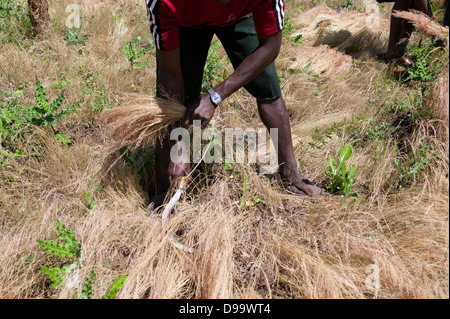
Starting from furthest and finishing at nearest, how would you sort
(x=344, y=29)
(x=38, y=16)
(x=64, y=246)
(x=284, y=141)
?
(x=344, y=29)
(x=38, y=16)
(x=284, y=141)
(x=64, y=246)

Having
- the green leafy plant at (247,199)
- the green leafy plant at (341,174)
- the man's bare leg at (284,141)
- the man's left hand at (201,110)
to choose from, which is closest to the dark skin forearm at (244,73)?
the man's left hand at (201,110)

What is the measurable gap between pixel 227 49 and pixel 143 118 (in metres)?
0.66

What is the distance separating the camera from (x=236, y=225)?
6.80 ft

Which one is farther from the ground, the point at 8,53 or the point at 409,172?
the point at 8,53

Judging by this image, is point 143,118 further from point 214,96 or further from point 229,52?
point 229,52

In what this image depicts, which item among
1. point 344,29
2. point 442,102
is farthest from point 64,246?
point 344,29

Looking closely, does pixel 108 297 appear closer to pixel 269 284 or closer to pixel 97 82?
pixel 269 284

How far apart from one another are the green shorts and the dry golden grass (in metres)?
0.36

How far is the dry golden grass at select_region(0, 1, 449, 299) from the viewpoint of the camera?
68.4 inches

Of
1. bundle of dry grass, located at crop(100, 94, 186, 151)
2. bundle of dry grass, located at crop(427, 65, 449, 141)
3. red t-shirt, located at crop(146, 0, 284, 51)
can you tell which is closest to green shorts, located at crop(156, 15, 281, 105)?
red t-shirt, located at crop(146, 0, 284, 51)

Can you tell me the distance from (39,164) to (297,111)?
6.95 ft

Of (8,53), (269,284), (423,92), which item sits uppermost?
(8,53)

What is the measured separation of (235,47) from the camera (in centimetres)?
210

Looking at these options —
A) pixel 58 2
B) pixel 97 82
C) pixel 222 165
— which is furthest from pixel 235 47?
pixel 58 2
